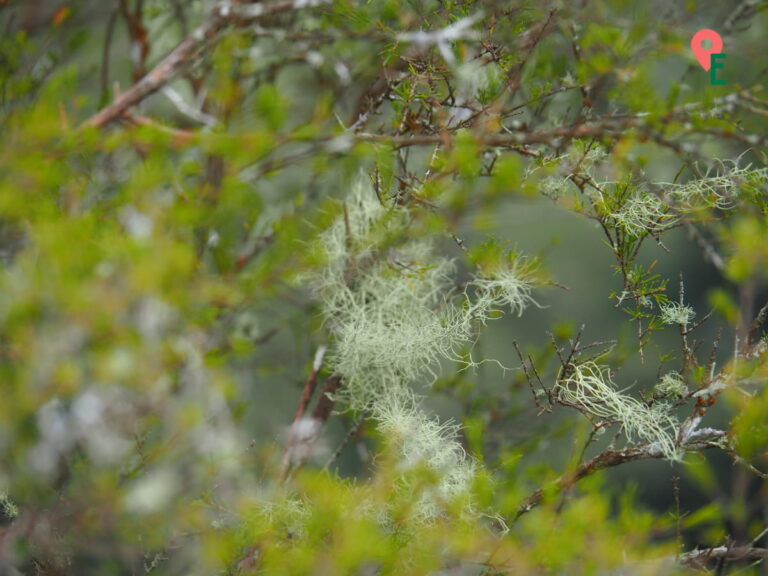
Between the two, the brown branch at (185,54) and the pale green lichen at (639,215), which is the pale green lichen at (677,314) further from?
the brown branch at (185,54)

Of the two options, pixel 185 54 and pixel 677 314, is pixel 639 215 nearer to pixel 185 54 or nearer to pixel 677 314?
pixel 677 314

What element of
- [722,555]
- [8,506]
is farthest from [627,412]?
[8,506]

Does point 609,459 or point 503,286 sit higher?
point 503,286

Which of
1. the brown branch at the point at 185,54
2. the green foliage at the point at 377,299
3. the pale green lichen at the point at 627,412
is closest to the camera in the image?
the green foliage at the point at 377,299

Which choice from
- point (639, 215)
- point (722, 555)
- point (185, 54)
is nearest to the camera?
point (722, 555)

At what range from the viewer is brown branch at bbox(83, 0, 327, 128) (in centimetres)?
91

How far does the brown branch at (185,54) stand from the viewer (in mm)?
909

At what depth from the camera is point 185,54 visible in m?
0.94

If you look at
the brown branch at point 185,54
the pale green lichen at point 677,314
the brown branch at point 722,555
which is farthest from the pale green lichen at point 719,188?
the brown branch at point 185,54

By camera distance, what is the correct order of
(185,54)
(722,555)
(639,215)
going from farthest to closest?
(185,54), (639,215), (722,555)

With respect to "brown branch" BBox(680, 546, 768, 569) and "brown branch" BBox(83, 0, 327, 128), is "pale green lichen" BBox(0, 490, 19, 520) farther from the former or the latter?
"brown branch" BBox(680, 546, 768, 569)

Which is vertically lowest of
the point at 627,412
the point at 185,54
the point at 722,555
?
the point at 722,555

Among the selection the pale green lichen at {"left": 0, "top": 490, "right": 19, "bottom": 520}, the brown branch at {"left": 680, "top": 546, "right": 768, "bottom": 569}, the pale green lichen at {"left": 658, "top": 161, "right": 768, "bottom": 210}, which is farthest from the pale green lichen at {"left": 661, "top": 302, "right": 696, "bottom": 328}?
the pale green lichen at {"left": 0, "top": 490, "right": 19, "bottom": 520}

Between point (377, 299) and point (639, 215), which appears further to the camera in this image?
point (377, 299)
